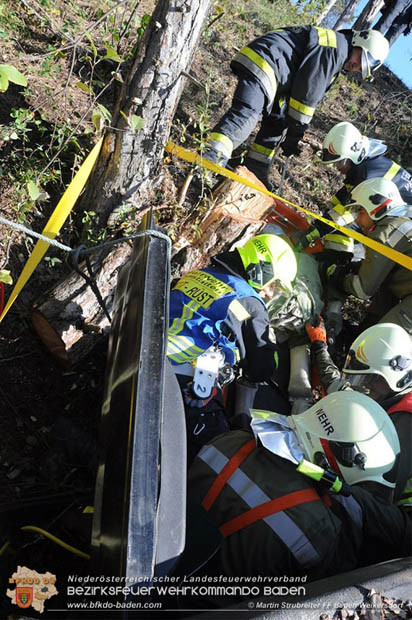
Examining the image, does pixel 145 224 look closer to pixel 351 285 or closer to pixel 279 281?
pixel 279 281

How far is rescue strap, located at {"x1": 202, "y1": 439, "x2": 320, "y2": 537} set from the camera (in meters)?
1.88

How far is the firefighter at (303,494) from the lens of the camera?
1.85 metres

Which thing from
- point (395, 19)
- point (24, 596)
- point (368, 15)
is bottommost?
point (24, 596)

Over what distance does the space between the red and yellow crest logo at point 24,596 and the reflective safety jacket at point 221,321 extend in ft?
4.55

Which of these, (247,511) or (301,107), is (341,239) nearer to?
(301,107)

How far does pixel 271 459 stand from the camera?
201 cm

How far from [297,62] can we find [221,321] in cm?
300

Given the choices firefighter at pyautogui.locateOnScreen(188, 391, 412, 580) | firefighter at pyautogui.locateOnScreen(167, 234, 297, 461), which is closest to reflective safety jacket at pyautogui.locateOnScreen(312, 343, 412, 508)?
firefighter at pyautogui.locateOnScreen(188, 391, 412, 580)

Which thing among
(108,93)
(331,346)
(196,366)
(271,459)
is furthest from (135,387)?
(108,93)

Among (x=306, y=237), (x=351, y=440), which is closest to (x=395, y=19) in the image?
(x=306, y=237)

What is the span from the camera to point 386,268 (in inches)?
167

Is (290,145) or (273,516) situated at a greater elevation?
(290,145)

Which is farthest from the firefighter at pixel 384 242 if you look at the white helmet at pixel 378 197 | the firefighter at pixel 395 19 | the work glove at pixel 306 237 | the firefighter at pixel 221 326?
the firefighter at pixel 395 19

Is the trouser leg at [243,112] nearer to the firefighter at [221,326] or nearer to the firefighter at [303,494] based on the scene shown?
the firefighter at [221,326]
